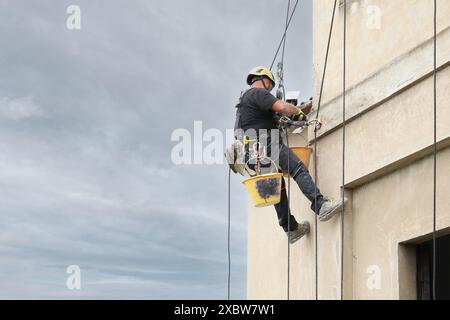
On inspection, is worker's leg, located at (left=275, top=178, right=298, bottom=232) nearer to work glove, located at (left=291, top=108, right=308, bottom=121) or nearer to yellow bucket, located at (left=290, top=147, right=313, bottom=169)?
yellow bucket, located at (left=290, top=147, right=313, bottom=169)

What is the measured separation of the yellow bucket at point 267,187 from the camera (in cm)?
820

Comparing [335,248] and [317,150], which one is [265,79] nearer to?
[317,150]

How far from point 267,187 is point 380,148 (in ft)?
4.06

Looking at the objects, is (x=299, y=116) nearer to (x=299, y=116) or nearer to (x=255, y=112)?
(x=299, y=116)

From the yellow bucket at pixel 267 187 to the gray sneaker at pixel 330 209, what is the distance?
49 centimetres

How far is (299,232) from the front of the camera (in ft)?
29.4

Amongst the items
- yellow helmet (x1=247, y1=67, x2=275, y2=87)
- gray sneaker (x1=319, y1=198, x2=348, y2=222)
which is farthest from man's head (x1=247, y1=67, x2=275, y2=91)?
gray sneaker (x1=319, y1=198, x2=348, y2=222)

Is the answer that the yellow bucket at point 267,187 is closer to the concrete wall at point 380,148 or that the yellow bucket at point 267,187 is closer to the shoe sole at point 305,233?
the concrete wall at point 380,148

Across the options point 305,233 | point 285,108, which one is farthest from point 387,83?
point 305,233

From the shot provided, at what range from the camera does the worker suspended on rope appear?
27.6ft

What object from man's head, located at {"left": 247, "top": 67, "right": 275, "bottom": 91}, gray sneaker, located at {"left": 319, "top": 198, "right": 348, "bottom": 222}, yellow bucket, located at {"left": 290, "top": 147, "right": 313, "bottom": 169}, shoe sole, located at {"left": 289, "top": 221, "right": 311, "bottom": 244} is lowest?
shoe sole, located at {"left": 289, "top": 221, "right": 311, "bottom": 244}

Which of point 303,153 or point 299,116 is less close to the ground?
point 299,116

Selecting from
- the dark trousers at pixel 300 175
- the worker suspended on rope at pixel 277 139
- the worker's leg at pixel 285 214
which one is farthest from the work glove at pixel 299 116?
the worker's leg at pixel 285 214
